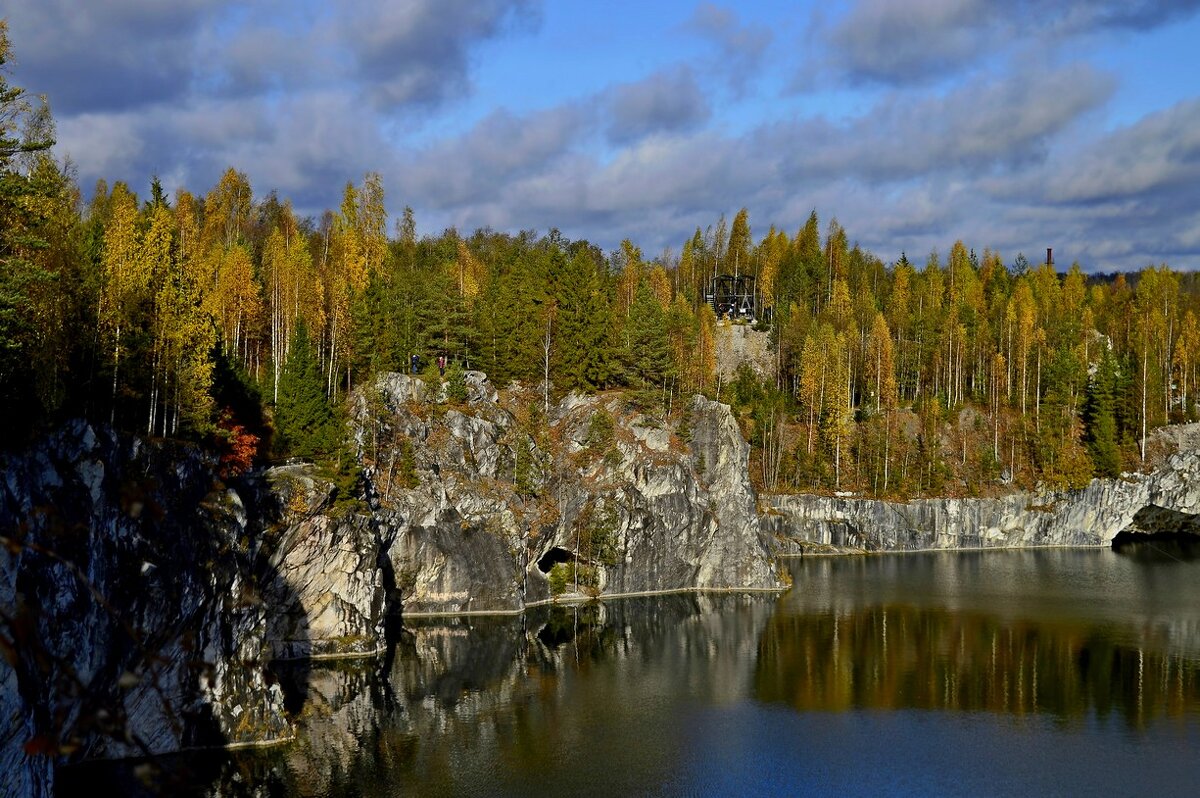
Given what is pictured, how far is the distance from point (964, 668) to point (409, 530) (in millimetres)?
32348

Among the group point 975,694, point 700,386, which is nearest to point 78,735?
point 975,694

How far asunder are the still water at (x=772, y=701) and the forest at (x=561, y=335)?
14695 millimetres

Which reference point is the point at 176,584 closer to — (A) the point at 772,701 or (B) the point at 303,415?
(B) the point at 303,415

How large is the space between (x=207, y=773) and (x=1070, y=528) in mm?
82161

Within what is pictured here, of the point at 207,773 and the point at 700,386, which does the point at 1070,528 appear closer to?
the point at 700,386

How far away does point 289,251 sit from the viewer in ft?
251

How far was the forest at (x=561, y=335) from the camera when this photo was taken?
36406 mm

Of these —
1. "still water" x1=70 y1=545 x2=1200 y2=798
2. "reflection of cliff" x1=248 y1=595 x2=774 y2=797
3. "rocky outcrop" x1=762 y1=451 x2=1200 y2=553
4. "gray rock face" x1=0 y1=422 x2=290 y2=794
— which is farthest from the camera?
"rocky outcrop" x1=762 y1=451 x2=1200 y2=553

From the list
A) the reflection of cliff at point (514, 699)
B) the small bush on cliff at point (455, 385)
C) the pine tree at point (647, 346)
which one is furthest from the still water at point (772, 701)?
the pine tree at point (647, 346)

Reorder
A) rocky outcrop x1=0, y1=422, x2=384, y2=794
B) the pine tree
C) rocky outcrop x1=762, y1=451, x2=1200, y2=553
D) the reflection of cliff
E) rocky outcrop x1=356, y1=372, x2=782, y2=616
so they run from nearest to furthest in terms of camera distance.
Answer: rocky outcrop x1=0, y1=422, x2=384, y2=794, the reflection of cliff, rocky outcrop x1=356, y1=372, x2=782, y2=616, the pine tree, rocky outcrop x1=762, y1=451, x2=1200, y2=553

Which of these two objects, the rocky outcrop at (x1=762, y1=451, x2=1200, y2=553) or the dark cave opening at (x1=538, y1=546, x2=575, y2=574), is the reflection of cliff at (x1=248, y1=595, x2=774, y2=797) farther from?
the rocky outcrop at (x1=762, y1=451, x2=1200, y2=553)

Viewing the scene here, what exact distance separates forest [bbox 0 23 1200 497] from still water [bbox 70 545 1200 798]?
14.7 m

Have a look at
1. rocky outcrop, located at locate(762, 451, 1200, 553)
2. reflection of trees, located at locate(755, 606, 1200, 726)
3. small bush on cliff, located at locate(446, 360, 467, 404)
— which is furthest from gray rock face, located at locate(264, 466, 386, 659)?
rocky outcrop, located at locate(762, 451, 1200, 553)

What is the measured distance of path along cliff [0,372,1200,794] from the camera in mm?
29734
